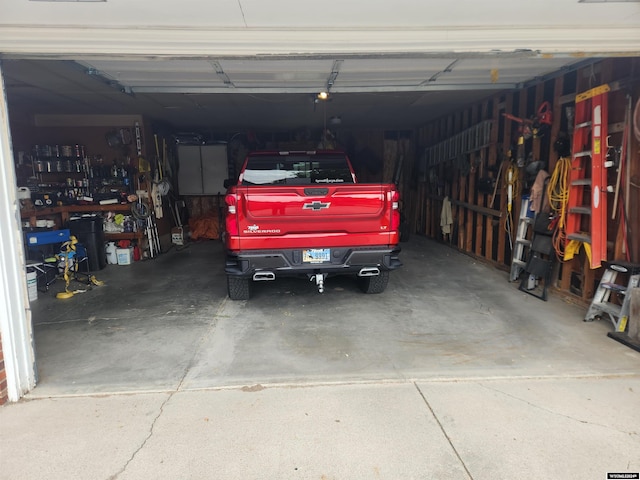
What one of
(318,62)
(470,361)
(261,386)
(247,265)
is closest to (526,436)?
(470,361)

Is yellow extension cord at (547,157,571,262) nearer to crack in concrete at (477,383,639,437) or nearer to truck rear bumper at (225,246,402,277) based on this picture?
truck rear bumper at (225,246,402,277)

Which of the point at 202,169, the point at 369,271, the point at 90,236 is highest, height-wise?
the point at 202,169

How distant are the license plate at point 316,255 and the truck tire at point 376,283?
39.9 inches

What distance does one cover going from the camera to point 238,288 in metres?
5.04

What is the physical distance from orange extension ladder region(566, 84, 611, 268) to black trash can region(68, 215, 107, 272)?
307 inches

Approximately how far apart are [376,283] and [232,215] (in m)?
2.18

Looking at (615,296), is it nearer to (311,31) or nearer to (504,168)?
(504,168)

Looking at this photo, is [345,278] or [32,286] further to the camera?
[345,278]

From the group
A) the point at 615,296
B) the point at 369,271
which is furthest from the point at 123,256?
the point at 615,296

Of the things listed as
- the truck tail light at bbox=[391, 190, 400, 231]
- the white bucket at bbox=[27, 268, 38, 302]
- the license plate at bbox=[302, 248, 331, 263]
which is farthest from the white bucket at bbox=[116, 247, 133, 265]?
the truck tail light at bbox=[391, 190, 400, 231]

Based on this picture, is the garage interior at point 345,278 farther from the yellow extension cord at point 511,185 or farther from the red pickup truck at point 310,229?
the red pickup truck at point 310,229

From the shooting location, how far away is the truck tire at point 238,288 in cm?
497

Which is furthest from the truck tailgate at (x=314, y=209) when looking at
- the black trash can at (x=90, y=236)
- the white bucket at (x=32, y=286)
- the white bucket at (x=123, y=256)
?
the white bucket at (x=123, y=256)

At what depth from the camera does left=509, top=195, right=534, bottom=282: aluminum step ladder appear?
18.3 ft
